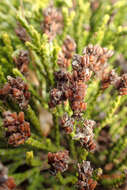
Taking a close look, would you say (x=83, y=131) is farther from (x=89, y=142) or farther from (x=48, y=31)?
(x=48, y=31)

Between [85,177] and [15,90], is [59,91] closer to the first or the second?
[15,90]

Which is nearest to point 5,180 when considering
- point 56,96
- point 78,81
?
point 56,96

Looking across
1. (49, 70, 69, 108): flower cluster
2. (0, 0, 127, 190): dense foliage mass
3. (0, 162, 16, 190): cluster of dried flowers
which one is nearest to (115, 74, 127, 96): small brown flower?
(0, 0, 127, 190): dense foliage mass

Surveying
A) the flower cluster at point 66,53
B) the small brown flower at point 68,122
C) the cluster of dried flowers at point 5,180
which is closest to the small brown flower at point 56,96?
the small brown flower at point 68,122

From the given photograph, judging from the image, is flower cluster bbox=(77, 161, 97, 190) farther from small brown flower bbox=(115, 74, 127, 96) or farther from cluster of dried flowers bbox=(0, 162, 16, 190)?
small brown flower bbox=(115, 74, 127, 96)

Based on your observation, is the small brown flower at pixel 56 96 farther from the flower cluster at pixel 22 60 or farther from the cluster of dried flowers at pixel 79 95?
the flower cluster at pixel 22 60

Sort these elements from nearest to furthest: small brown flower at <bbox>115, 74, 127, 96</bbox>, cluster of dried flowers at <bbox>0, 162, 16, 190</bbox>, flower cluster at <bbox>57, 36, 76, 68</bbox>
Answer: cluster of dried flowers at <bbox>0, 162, 16, 190</bbox> < small brown flower at <bbox>115, 74, 127, 96</bbox> < flower cluster at <bbox>57, 36, 76, 68</bbox>

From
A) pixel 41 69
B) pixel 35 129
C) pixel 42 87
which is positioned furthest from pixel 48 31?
pixel 35 129
